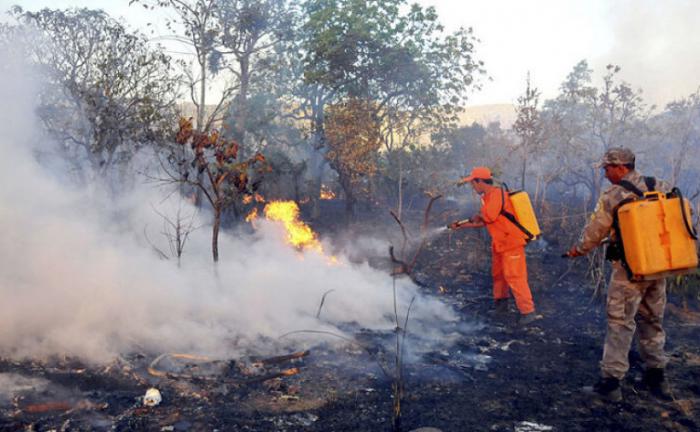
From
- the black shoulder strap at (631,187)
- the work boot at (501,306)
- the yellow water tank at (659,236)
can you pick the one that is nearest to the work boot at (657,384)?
the yellow water tank at (659,236)

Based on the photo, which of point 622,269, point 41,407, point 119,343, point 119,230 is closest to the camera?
point 41,407

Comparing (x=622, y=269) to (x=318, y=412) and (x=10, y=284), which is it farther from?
(x=10, y=284)

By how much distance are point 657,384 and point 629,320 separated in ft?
2.21

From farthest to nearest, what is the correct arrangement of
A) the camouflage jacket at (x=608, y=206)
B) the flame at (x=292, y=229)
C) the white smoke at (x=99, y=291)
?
the flame at (x=292, y=229), the white smoke at (x=99, y=291), the camouflage jacket at (x=608, y=206)

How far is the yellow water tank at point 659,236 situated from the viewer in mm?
3859

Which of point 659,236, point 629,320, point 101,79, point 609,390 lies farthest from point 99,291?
point 101,79

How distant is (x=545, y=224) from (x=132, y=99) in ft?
41.1

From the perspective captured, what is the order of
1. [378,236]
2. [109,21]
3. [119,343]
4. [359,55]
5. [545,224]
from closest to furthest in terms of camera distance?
[119,343]
[545,224]
[378,236]
[359,55]
[109,21]

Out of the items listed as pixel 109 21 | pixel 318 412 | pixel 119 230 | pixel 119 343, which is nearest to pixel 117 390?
pixel 119 343

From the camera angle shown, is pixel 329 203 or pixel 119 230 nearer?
pixel 119 230

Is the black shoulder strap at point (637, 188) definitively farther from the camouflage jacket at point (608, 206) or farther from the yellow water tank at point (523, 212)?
the yellow water tank at point (523, 212)

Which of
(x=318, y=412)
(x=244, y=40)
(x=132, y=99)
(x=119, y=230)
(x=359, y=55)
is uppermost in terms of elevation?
(x=244, y=40)

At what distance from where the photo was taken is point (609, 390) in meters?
4.09

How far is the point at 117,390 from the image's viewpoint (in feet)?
13.8
